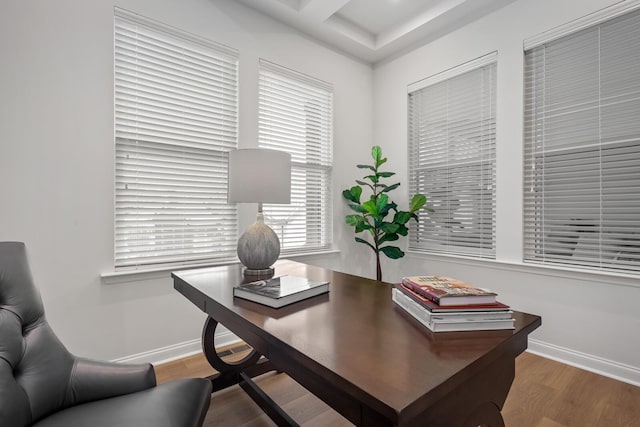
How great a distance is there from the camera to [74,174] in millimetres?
1950

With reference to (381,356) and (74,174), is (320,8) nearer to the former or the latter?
(74,174)

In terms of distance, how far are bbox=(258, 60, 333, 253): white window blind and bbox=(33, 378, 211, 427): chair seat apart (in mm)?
1852

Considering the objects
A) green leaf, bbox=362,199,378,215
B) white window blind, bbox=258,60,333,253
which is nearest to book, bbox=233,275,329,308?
white window blind, bbox=258,60,333,253

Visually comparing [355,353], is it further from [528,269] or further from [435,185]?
[435,185]

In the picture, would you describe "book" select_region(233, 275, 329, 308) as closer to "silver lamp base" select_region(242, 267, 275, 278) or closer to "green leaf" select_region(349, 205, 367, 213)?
"silver lamp base" select_region(242, 267, 275, 278)

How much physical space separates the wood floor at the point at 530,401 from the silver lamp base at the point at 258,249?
2.44 ft

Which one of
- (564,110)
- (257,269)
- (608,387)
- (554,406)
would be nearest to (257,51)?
(257,269)

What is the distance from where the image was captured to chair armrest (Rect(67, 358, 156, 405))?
107 centimetres

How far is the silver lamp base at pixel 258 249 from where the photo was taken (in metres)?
1.70

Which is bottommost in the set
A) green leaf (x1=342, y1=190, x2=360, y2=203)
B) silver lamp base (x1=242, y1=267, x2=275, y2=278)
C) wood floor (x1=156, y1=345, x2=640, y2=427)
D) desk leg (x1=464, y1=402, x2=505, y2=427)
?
wood floor (x1=156, y1=345, x2=640, y2=427)

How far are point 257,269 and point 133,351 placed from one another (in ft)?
3.95

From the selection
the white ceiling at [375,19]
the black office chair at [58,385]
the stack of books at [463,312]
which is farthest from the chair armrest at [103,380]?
the white ceiling at [375,19]

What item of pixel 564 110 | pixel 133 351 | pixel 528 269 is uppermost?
pixel 564 110

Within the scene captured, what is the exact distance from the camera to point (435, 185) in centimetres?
314
